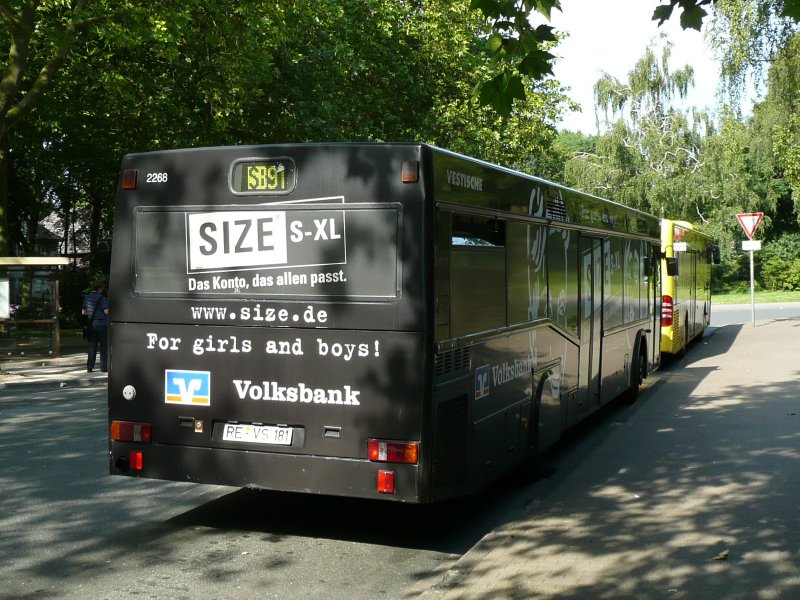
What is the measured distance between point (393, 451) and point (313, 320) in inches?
40.4

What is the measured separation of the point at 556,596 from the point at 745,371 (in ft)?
45.7

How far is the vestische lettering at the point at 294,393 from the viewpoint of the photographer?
660 cm

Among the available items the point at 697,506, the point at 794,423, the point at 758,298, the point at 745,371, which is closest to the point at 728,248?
the point at 758,298

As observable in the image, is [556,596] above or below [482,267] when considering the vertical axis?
below

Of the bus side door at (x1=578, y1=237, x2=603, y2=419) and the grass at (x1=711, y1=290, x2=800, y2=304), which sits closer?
the bus side door at (x1=578, y1=237, x2=603, y2=419)

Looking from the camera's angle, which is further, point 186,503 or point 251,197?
point 186,503

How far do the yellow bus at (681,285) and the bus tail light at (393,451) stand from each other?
12540 mm

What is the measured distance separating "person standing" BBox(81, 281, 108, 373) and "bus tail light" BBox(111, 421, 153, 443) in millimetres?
12593

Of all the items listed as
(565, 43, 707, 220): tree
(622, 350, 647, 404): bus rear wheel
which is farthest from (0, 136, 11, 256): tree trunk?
(565, 43, 707, 220): tree

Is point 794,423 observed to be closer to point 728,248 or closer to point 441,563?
point 441,563

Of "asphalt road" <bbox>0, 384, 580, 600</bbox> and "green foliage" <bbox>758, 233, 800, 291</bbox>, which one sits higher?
"green foliage" <bbox>758, 233, 800, 291</bbox>

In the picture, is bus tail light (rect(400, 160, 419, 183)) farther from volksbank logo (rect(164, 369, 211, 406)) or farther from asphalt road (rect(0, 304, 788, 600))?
asphalt road (rect(0, 304, 788, 600))

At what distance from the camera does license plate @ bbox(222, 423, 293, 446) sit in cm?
677

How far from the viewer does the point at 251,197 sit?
6934mm
